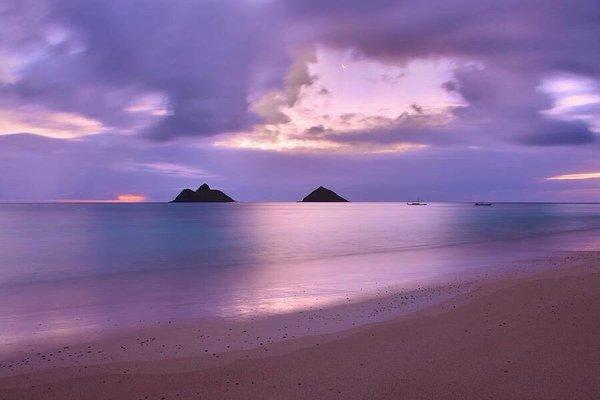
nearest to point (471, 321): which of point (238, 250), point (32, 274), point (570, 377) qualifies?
point (570, 377)

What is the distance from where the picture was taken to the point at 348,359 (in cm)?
877

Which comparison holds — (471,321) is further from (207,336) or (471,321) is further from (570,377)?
(207,336)

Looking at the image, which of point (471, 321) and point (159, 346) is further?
point (471, 321)

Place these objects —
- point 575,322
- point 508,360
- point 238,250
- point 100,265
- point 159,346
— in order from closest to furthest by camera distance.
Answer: point 508,360
point 159,346
point 575,322
point 100,265
point 238,250

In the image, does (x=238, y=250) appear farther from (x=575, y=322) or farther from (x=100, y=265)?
(x=575, y=322)

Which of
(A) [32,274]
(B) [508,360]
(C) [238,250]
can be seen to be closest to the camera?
(B) [508,360]

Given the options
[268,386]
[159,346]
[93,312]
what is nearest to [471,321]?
[268,386]

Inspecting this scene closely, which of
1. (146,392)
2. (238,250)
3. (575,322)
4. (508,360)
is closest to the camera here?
(146,392)

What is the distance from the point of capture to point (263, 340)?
10.4 m

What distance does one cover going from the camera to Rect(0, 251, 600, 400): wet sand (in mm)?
7453

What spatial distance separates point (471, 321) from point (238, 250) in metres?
32.9

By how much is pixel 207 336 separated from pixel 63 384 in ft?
11.9

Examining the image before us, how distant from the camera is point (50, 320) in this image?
1379 centimetres

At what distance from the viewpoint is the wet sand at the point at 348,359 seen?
745cm
